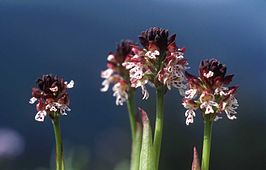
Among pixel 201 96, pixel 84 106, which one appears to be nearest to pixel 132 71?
pixel 201 96

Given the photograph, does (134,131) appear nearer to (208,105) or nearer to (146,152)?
(146,152)

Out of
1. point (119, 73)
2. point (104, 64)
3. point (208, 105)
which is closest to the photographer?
point (208, 105)

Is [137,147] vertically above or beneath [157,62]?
beneath

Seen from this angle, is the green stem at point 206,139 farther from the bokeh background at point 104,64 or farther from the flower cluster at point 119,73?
the bokeh background at point 104,64

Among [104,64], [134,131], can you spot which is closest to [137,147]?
[134,131]
